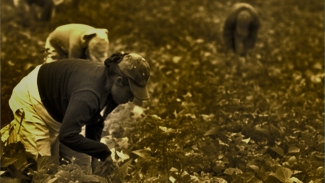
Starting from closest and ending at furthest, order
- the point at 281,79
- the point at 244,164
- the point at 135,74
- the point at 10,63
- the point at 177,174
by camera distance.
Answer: the point at 135,74 → the point at 177,174 → the point at 244,164 → the point at 10,63 → the point at 281,79

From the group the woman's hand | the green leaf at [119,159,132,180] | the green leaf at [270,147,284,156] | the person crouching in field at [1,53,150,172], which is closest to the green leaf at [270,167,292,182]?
the green leaf at [270,147,284,156]

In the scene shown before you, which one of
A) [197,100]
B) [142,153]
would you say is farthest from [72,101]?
[197,100]

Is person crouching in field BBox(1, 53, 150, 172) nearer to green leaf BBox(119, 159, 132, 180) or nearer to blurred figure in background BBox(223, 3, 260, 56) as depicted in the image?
green leaf BBox(119, 159, 132, 180)

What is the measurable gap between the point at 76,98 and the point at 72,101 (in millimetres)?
38

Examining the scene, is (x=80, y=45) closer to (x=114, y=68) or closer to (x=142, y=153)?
(x=142, y=153)

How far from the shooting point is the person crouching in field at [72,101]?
4.45 meters

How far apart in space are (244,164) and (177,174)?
2.55 ft

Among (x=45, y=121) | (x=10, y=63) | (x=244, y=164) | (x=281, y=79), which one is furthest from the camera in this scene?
(x=281, y=79)

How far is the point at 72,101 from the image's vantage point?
4.41 meters

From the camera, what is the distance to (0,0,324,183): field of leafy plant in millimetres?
5418

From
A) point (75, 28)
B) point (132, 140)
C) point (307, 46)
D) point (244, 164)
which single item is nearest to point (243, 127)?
point (244, 164)

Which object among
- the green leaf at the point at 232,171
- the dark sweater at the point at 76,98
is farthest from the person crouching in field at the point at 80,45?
the green leaf at the point at 232,171

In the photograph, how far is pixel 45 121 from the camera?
4.80 m

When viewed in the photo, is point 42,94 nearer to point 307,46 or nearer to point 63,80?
point 63,80
